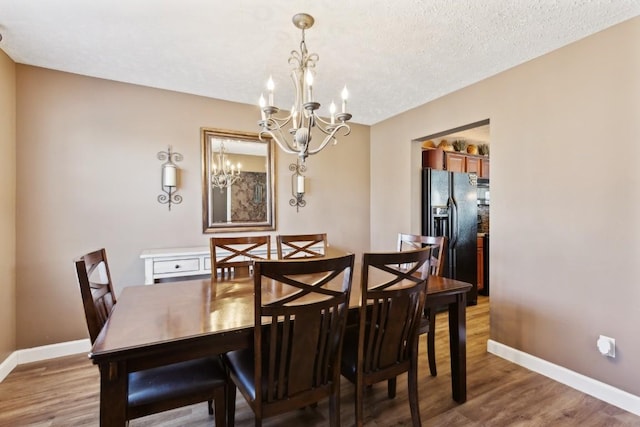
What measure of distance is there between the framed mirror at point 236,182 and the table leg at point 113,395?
7.26ft

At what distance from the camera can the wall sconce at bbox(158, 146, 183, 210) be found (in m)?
3.05

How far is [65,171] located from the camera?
2760 mm

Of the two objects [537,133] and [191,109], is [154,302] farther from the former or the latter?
[537,133]

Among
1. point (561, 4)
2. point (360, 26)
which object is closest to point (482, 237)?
point (561, 4)

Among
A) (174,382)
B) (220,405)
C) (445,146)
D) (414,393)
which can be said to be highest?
(445,146)

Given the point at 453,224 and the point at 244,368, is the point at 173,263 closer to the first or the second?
the point at 244,368

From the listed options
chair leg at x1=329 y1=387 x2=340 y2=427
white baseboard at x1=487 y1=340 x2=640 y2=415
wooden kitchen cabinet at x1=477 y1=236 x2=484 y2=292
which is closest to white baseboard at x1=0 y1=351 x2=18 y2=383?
chair leg at x1=329 y1=387 x2=340 y2=427

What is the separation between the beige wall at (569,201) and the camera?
200 centimetres

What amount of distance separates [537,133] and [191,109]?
10.4ft

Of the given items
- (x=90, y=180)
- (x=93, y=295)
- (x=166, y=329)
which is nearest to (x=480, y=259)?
(x=166, y=329)

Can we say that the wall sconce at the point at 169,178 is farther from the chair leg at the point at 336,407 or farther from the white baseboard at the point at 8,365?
the chair leg at the point at 336,407

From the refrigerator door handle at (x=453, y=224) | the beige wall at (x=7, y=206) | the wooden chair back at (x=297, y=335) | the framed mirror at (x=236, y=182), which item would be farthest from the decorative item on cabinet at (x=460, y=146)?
the beige wall at (x=7, y=206)

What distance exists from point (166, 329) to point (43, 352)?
232 centimetres

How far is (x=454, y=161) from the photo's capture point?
4320 millimetres
